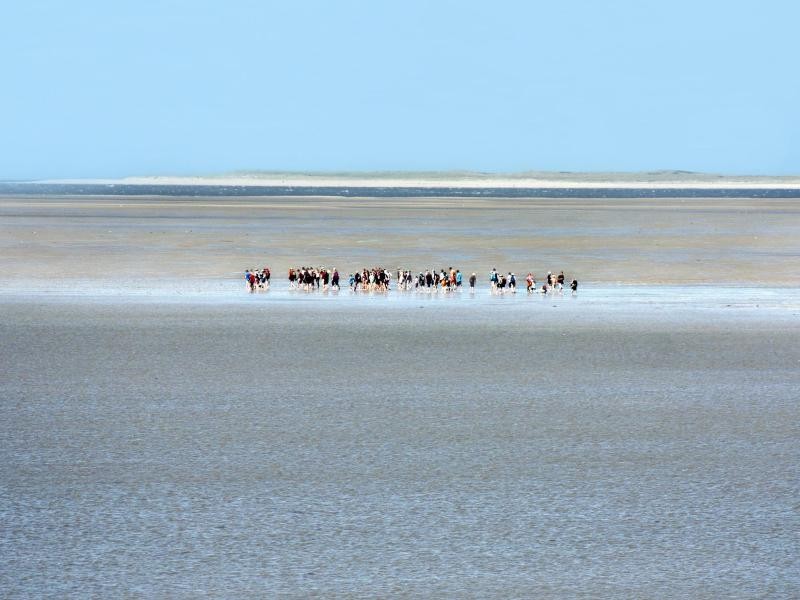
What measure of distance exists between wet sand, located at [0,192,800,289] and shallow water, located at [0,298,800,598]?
23903mm

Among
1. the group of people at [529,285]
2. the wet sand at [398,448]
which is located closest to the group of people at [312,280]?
the wet sand at [398,448]

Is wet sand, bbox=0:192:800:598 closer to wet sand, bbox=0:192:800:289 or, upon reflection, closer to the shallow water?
the shallow water

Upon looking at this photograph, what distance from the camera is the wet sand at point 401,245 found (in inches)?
2117

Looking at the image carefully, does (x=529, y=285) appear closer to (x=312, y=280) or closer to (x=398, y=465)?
(x=312, y=280)

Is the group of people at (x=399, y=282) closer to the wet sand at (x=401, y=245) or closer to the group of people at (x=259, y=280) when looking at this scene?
the group of people at (x=259, y=280)

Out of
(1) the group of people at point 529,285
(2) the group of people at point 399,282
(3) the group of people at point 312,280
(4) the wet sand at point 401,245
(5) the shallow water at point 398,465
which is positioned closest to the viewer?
(5) the shallow water at point 398,465

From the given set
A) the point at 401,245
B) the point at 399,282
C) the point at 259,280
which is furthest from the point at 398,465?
the point at 401,245

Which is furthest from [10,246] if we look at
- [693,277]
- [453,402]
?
[453,402]

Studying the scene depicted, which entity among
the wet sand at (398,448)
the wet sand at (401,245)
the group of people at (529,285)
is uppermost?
the wet sand at (398,448)

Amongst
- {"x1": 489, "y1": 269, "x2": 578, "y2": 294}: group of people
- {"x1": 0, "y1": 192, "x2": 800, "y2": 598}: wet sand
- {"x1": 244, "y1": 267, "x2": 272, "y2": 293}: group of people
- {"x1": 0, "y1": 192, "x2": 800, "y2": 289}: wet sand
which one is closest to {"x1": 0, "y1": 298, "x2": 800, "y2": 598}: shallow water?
{"x1": 0, "y1": 192, "x2": 800, "y2": 598}: wet sand

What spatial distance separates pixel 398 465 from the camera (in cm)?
1527

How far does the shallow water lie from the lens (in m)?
11.2

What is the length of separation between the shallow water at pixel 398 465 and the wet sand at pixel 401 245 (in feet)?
78.4

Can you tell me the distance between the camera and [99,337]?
2889cm
